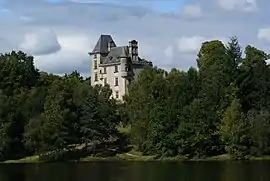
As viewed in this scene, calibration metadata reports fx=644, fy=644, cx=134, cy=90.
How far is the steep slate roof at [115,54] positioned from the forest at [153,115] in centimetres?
3655

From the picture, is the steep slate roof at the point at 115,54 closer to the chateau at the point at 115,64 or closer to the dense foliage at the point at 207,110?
the chateau at the point at 115,64

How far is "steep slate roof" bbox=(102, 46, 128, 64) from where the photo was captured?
148 metres

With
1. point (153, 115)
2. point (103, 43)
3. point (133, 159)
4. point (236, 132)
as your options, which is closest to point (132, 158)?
point (133, 159)

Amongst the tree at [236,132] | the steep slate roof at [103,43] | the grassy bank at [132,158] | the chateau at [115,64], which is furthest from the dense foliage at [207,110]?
the steep slate roof at [103,43]

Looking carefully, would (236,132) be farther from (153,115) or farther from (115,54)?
(115,54)

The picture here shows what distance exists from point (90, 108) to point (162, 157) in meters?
14.9

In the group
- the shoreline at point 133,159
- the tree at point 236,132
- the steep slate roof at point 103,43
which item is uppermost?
the steep slate roof at point 103,43

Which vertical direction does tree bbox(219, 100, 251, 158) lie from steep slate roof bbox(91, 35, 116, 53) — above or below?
below

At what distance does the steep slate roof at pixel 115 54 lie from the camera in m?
148

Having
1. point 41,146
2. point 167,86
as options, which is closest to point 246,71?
point 167,86

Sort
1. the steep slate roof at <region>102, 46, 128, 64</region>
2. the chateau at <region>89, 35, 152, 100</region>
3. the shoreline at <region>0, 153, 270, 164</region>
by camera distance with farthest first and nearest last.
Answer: the steep slate roof at <region>102, 46, 128, 64</region> < the chateau at <region>89, 35, 152, 100</region> < the shoreline at <region>0, 153, 270, 164</region>

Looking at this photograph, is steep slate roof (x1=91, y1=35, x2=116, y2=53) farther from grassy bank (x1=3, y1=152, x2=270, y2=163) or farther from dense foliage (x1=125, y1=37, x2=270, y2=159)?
grassy bank (x1=3, y1=152, x2=270, y2=163)

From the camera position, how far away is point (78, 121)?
102750 mm

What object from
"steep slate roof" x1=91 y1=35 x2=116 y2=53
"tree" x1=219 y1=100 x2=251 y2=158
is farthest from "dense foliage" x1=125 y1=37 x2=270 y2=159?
"steep slate roof" x1=91 y1=35 x2=116 y2=53
